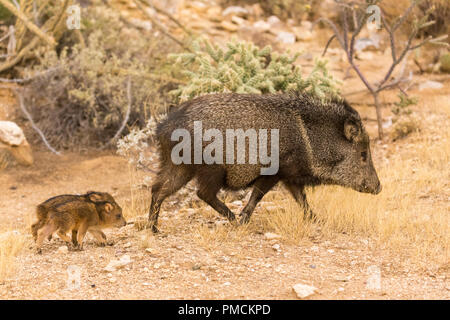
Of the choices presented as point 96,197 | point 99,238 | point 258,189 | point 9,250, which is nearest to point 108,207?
point 96,197

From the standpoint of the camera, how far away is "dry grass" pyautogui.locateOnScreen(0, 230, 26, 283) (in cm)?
402

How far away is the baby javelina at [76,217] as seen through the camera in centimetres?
440

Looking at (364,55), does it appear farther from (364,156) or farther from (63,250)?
(63,250)

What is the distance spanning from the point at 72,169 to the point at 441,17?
7.60 metres

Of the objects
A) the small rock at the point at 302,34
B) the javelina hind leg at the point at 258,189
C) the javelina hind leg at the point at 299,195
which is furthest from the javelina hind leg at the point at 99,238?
the small rock at the point at 302,34

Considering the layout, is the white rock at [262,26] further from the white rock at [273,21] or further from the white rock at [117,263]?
the white rock at [117,263]

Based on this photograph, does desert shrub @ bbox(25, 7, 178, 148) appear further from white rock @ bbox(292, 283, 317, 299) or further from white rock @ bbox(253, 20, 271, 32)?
white rock @ bbox(292, 283, 317, 299)

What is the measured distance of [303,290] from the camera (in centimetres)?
353

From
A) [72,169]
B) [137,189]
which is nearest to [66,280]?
[137,189]

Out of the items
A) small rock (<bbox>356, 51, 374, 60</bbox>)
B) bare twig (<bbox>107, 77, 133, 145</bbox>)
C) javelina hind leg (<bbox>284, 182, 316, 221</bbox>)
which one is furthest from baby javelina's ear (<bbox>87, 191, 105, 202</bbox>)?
small rock (<bbox>356, 51, 374, 60</bbox>)

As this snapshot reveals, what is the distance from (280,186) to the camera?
6.21 meters

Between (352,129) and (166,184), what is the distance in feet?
5.48

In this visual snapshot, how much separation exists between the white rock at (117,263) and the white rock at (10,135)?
3.97 metres

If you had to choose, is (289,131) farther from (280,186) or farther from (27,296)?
(27,296)
